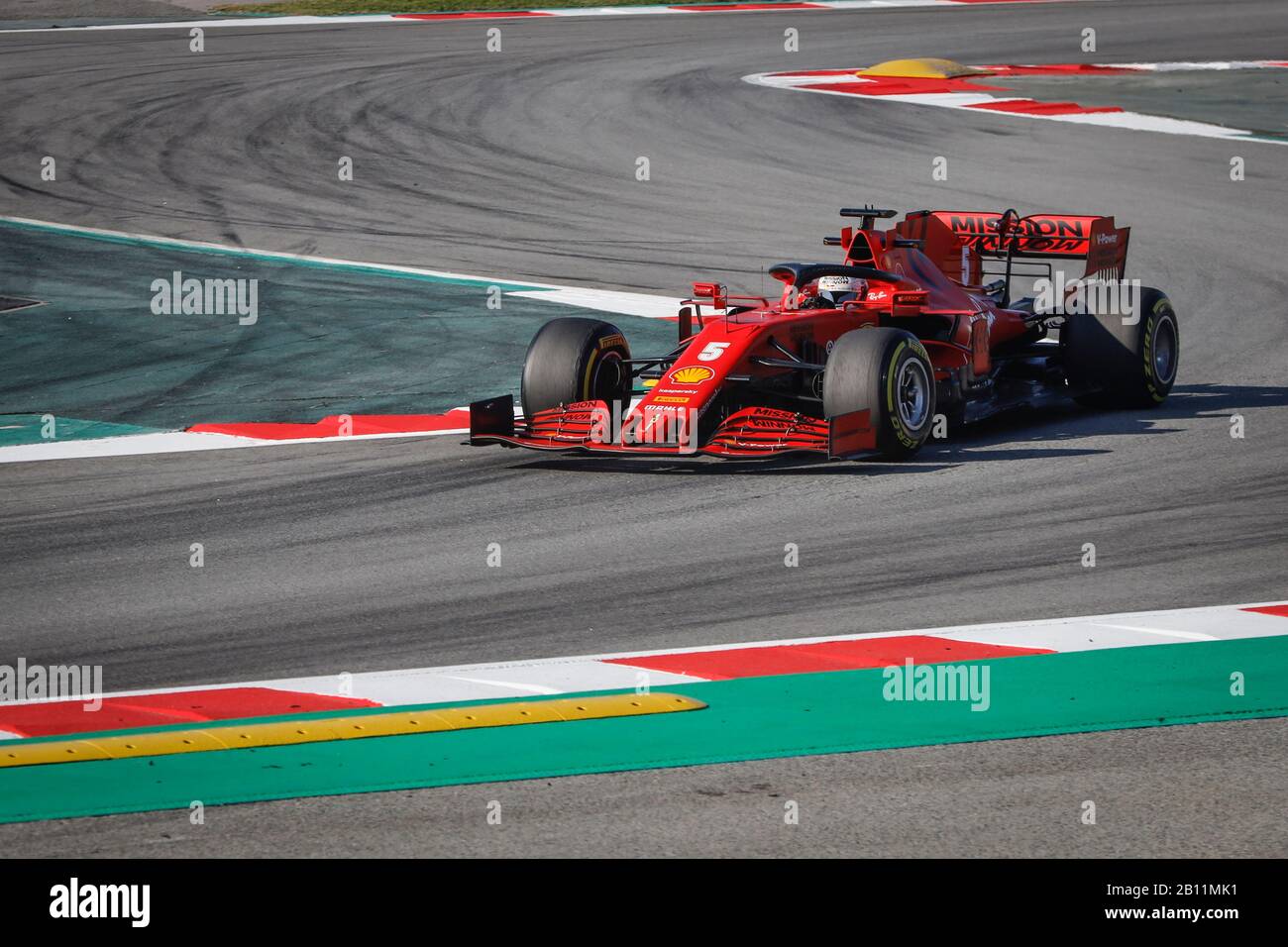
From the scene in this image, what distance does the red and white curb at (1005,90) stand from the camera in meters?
26.2

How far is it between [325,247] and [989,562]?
12.0 m

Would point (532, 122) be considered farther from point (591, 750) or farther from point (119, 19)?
point (591, 750)

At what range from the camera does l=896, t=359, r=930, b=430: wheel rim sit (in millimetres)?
11492

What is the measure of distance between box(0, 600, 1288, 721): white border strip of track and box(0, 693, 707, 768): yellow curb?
0.17 meters

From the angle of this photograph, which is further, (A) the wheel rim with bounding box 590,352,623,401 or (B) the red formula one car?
(A) the wheel rim with bounding box 590,352,623,401

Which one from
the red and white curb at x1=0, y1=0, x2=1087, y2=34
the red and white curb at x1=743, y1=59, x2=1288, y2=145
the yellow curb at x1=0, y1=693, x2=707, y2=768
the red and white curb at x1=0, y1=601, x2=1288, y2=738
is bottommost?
the yellow curb at x1=0, y1=693, x2=707, y2=768

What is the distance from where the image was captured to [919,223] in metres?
13.6

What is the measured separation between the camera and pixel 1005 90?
94.7 feet

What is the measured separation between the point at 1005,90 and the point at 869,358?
18981 millimetres

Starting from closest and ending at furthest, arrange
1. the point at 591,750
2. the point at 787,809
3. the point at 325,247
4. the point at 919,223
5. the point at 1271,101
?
the point at 787,809, the point at 591,750, the point at 919,223, the point at 325,247, the point at 1271,101
